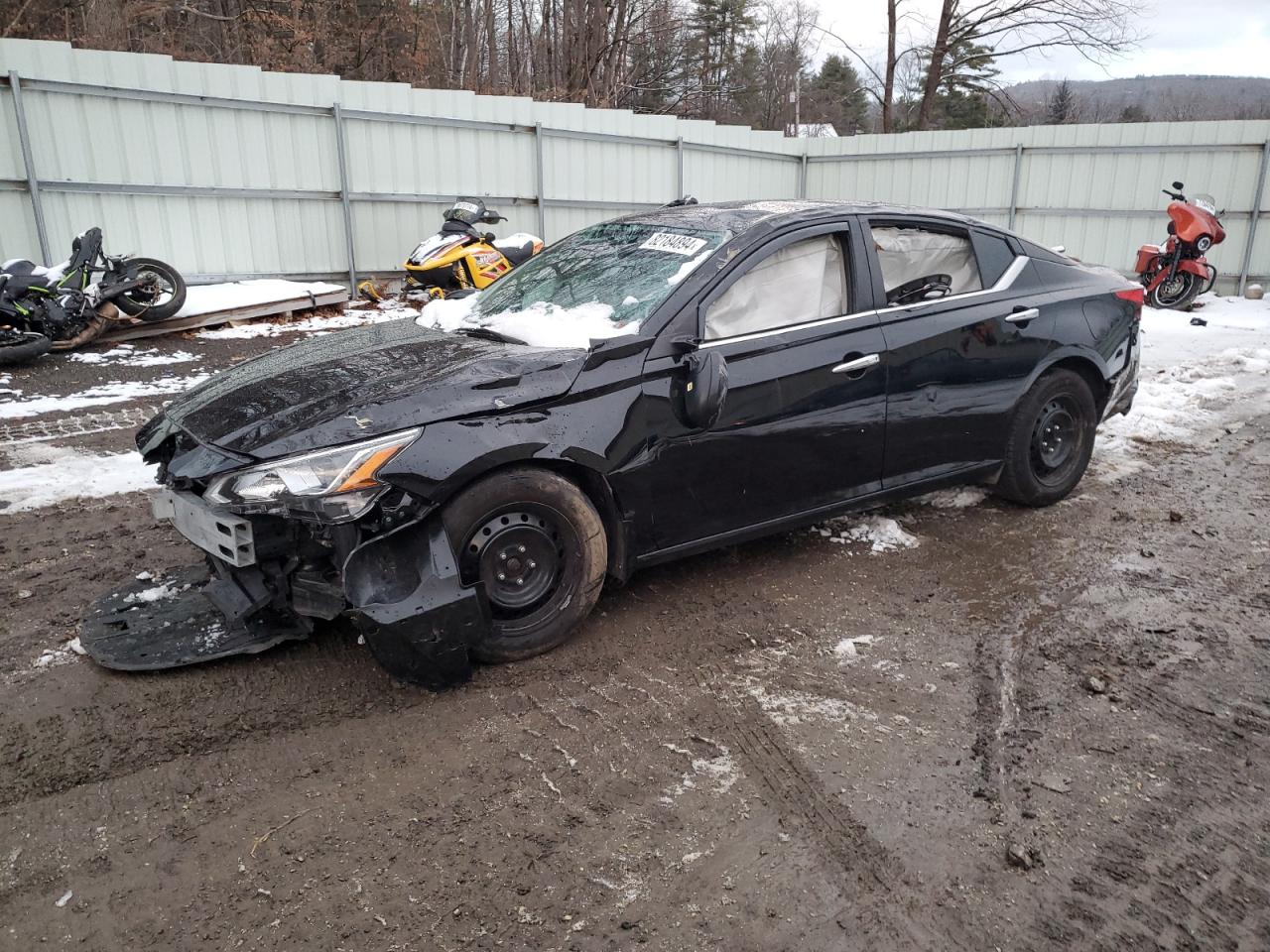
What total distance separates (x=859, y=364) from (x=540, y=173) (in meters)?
10.3

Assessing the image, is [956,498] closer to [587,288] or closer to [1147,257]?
[587,288]

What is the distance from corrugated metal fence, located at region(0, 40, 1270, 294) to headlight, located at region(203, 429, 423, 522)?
8.85 metres

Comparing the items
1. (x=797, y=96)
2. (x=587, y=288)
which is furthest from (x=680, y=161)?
(x=797, y=96)

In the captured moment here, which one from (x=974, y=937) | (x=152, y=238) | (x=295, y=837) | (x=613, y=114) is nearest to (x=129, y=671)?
(x=295, y=837)

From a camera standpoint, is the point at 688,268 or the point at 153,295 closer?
the point at 688,268

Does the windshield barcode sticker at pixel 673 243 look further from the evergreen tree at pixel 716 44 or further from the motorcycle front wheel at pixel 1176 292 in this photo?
the evergreen tree at pixel 716 44

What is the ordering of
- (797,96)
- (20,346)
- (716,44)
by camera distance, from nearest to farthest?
(20,346), (716,44), (797,96)

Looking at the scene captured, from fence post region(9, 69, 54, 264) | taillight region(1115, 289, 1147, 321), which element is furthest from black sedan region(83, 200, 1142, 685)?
fence post region(9, 69, 54, 264)

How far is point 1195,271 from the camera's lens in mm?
12117

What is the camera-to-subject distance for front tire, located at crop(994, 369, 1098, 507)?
4.90 m

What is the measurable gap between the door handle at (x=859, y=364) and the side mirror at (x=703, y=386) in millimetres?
756

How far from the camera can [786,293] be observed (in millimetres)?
4066

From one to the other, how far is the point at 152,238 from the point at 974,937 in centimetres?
1137

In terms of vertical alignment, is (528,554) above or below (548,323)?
below
